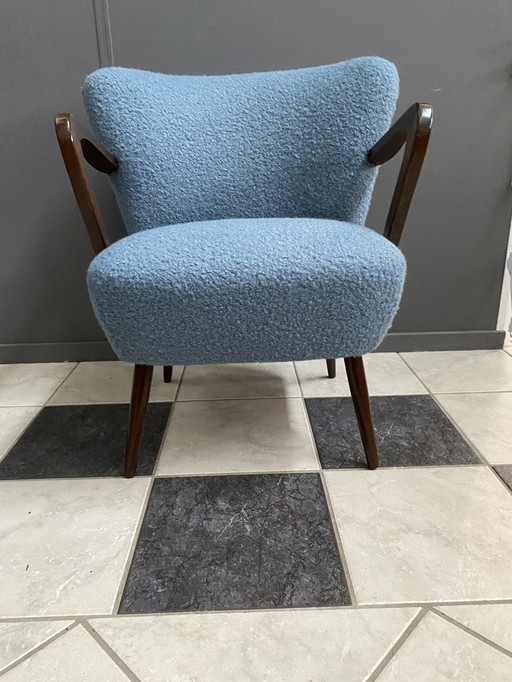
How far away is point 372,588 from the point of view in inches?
23.7

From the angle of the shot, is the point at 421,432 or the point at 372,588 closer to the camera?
the point at 372,588

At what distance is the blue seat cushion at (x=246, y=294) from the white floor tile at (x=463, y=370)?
543mm

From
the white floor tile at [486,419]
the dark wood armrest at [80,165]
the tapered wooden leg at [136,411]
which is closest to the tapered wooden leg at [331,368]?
the white floor tile at [486,419]

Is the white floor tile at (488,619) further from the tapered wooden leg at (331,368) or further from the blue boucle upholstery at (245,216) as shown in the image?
the tapered wooden leg at (331,368)

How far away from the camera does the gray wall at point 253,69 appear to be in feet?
3.70

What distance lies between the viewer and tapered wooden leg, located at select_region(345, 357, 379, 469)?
0.81 m

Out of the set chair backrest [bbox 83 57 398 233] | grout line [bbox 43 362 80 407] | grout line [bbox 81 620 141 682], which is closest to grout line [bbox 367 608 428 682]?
grout line [bbox 81 620 141 682]

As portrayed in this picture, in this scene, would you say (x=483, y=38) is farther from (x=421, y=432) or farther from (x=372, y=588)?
(x=372, y=588)

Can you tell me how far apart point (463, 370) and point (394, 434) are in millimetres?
412

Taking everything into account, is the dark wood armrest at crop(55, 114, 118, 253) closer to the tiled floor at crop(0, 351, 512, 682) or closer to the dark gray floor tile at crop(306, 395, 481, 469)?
the tiled floor at crop(0, 351, 512, 682)

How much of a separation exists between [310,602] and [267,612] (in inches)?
2.2

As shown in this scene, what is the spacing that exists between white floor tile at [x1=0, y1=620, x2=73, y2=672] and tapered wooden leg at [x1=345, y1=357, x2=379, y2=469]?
52 centimetres

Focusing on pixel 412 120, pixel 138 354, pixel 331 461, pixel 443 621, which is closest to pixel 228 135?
pixel 412 120

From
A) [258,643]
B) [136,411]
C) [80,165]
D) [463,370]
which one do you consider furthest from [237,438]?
[463,370]
